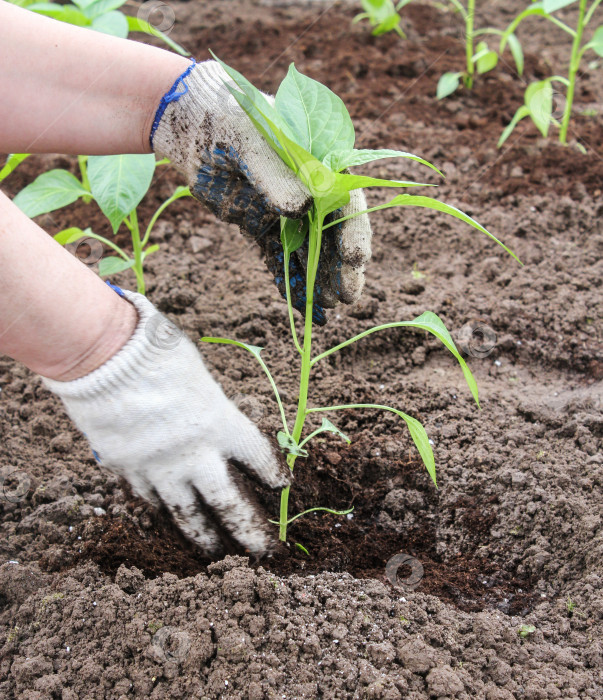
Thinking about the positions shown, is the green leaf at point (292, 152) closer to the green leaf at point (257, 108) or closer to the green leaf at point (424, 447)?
the green leaf at point (257, 108)

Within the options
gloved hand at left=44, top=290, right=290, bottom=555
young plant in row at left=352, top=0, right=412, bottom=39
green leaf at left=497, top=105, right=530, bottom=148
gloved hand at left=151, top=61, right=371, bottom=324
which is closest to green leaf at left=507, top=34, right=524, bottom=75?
green leaf at left=497, top=105, right=530, bottom=148

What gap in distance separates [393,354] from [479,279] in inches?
16.5

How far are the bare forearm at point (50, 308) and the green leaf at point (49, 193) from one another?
54 cm

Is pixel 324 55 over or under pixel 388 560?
over

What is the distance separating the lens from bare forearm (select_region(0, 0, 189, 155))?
1163mm

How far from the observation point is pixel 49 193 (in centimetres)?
158

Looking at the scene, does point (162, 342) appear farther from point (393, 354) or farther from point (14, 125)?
point (393, 354)

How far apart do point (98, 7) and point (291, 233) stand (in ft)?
3.25

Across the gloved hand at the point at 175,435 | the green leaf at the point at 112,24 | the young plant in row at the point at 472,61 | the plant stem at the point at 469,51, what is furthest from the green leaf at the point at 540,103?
the gloved hand at the point at 175,435

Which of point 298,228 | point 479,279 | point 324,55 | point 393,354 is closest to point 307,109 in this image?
point 298,228

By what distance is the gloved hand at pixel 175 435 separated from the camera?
1099 millimetres

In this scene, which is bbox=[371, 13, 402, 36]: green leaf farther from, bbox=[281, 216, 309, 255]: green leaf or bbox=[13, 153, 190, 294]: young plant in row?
bbox=[281, 216, 309, 255]: green leaf

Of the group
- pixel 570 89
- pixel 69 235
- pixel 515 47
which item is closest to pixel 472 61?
pixel 515 47

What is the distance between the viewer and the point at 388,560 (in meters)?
1.34
